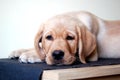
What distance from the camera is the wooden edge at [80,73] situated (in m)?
0.83

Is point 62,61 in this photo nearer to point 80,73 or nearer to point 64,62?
point 64,62

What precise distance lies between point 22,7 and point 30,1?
2.6 inches

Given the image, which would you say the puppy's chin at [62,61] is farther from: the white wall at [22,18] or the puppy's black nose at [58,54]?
the white wall at [22,18]

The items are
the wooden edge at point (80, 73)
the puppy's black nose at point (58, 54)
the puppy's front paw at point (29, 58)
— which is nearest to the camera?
the wooden edge at point (80, 73)

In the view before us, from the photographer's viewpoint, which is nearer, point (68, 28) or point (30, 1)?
point (68, 28)

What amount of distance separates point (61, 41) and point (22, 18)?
0.55 m

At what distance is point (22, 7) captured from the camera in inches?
60.7

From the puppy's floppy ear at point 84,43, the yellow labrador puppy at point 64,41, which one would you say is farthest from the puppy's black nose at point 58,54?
the puppy's floppy ear at point 84,43

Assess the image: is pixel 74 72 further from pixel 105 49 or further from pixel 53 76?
pixel 105 49

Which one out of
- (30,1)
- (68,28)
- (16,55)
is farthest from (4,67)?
(30,1)

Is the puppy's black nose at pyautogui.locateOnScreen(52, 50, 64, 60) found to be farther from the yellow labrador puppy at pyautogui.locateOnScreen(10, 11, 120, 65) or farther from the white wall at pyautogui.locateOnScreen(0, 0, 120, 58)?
the white wall at pyautogui.locateOnScreen(0, 0, 120, 58)

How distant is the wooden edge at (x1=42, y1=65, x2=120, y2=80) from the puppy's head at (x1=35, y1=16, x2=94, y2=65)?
0.15 m

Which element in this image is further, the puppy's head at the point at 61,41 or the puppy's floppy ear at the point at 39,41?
the puppy's floppy ear at the point at 39,41

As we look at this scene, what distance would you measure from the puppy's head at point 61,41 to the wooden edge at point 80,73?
0.51 ft
